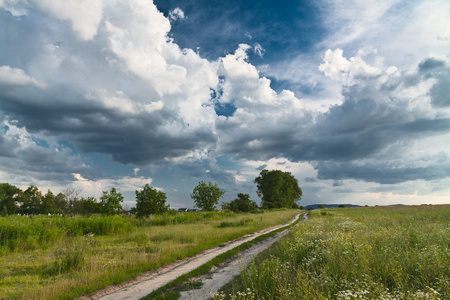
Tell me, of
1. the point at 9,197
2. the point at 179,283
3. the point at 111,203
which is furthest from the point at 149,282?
the point at 9,197

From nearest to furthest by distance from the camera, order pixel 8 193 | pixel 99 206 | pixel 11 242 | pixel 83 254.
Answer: pixel 83 254, pixel 11 242, pixel 99 206, pixel 8 193

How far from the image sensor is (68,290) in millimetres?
8500

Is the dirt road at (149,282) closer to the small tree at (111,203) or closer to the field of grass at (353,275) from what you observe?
the field of grass at (353,275)

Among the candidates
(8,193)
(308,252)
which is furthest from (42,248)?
(8,193)

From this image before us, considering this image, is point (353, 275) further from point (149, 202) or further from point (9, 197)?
point (9, 197)

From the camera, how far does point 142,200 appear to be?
36500mm

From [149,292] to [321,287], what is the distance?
5967 millimetres

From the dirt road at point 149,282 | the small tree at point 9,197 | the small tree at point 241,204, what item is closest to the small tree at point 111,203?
the dirt road at point 149,282

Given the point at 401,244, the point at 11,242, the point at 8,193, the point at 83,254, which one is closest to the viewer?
the point at 401,244

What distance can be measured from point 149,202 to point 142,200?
1.57 metres

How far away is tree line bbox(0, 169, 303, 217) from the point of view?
114 ft

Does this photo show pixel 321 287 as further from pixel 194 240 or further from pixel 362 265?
pixel 194 240

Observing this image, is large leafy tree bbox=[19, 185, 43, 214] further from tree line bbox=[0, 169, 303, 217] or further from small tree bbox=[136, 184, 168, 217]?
small tree bbox=[136, 184, 168, 217]

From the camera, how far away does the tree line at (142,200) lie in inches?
1367
